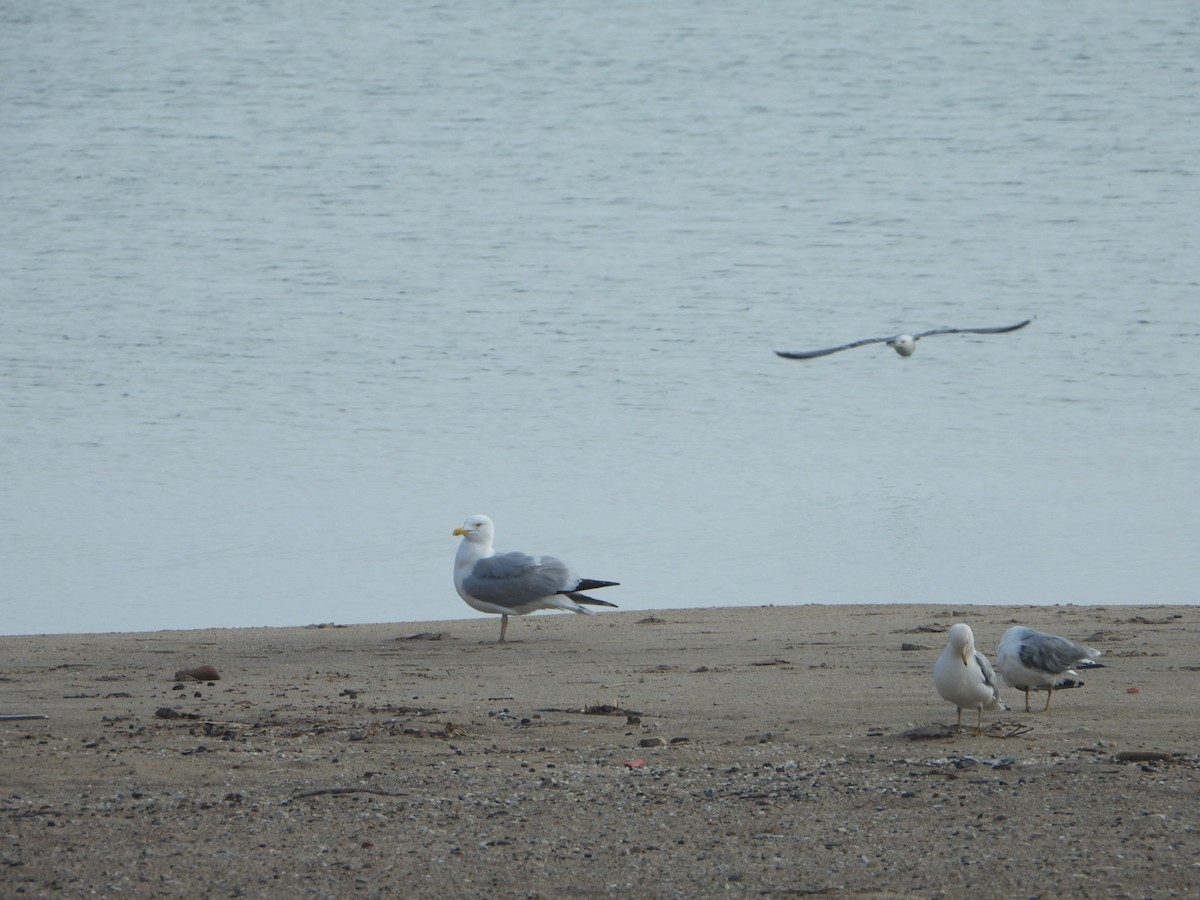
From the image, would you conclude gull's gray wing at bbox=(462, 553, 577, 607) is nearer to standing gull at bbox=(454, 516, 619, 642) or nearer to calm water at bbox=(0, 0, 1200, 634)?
standing gull at bbox=(454, 516, 619, 642)

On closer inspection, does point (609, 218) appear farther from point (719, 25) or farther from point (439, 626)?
point (439, 626)

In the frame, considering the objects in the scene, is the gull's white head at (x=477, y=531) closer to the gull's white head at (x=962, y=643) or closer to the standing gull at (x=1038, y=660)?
the standing gull at (x=1038, y=660)

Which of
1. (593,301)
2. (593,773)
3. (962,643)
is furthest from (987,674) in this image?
(593,301)

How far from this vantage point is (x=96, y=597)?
34.3 ft

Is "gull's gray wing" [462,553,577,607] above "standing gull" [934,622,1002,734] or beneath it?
above

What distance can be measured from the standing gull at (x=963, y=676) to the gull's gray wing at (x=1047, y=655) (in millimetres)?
283

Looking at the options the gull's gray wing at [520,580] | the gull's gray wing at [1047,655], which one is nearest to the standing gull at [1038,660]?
the gull's gray wing at [1047,655]

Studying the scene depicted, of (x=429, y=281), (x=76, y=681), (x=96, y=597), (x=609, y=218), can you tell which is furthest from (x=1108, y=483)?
(x=609, y=218)

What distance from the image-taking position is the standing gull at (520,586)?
30.5 ft

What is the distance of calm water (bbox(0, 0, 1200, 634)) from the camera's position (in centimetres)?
1185

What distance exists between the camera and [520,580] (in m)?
9.30

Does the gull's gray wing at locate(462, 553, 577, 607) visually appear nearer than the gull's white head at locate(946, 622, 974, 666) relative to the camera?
No

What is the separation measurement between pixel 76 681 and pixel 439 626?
262 cm

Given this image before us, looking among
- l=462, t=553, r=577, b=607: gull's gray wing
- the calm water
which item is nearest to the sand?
l=462, t=553, r=577, b=607: gull's gray wing
